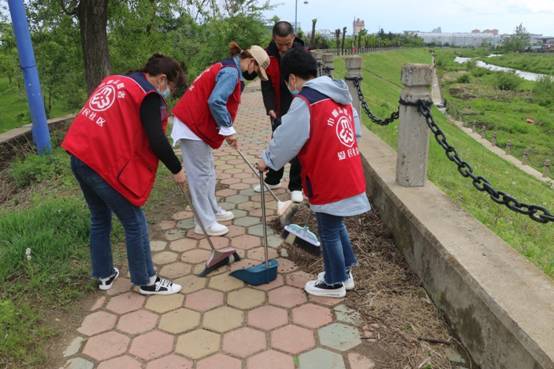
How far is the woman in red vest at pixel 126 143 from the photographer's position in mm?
2613

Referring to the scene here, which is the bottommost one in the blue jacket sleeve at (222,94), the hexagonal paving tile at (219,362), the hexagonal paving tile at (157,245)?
the hexagonal paving tile at (219,362)

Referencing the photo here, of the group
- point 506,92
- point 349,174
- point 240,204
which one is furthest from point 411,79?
point 506,92

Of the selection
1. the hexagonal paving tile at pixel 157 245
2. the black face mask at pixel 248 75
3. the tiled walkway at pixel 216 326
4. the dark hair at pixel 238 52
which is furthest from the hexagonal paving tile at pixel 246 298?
the dark hair at pixel 238 52

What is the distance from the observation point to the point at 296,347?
8.25 ft

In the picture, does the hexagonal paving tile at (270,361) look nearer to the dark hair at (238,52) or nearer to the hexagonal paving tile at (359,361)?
the hexagonal paving tile at (359,361)

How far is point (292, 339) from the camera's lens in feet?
8.46

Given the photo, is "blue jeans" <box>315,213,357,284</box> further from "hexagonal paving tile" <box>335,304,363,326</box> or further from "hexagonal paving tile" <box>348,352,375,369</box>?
"hexagonal paving tile" <box>348,352,375,369</box>

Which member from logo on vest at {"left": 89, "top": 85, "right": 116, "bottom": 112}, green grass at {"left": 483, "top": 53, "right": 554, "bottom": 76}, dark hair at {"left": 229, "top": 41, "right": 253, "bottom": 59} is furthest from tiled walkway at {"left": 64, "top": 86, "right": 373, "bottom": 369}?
green grass at {"left": 483, "top": 53, "right": 554, "bottom": 76}

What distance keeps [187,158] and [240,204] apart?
3.42 feet

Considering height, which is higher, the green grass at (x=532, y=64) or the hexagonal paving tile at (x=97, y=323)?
the hexagonal paving tile at (x=97, y=323)

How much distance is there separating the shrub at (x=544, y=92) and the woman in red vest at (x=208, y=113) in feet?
125

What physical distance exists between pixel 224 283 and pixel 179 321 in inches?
19.4

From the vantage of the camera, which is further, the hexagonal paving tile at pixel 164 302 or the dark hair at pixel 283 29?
the dark hair at pixel 283 29

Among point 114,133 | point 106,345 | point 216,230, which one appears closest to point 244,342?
point 106,345
